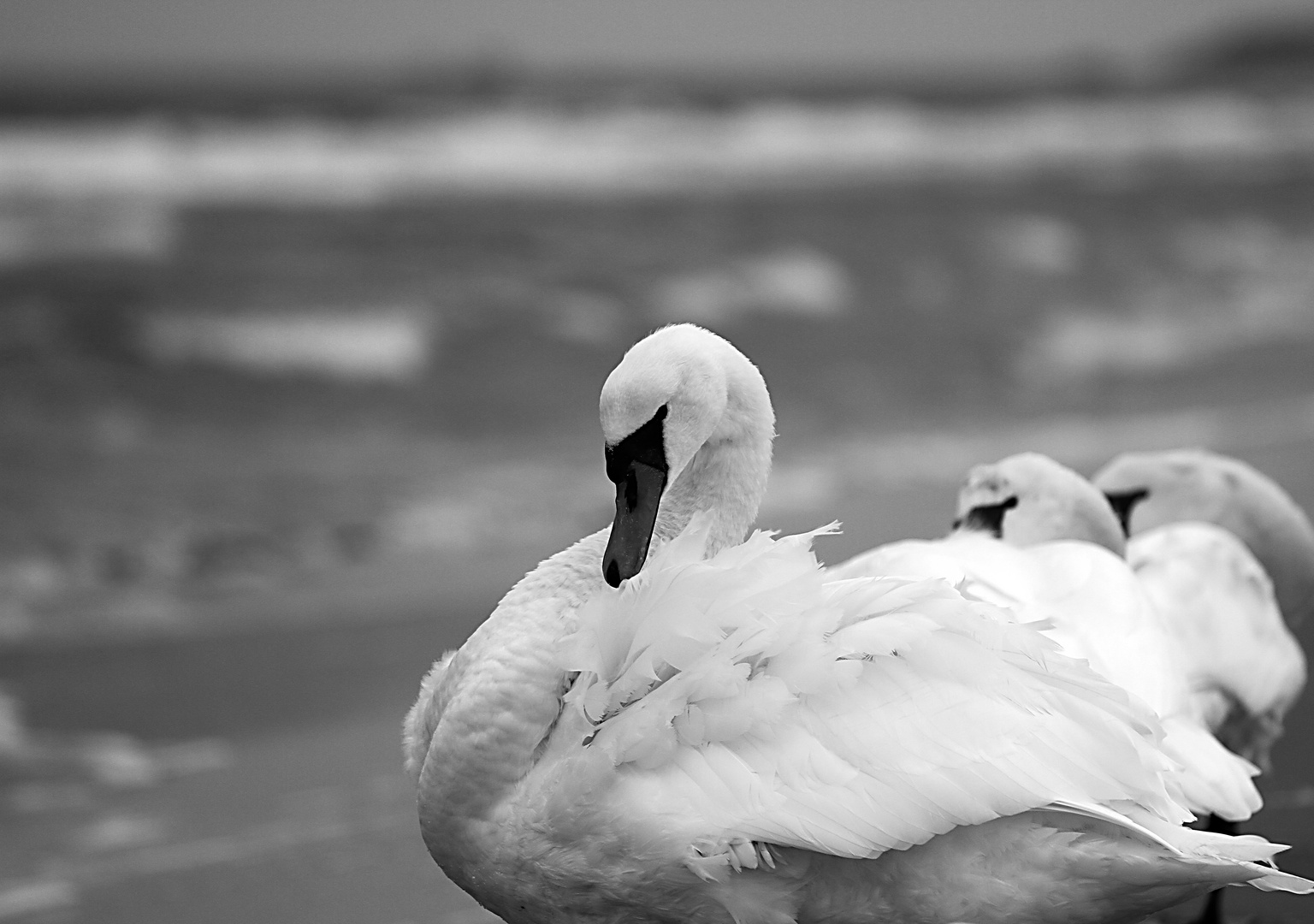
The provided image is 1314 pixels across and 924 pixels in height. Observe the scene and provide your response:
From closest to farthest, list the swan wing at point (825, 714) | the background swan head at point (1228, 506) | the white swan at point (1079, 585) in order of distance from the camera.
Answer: the swan wing at point (825, 714), the white swan at point (1079, 585), the background swan head at point (1228, 506)

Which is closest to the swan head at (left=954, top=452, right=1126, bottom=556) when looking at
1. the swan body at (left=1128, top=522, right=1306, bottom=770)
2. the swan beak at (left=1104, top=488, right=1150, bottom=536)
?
the swan body at (left=1128, top=522, right=1306, bottom=770)

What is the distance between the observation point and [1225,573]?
4.68 metres

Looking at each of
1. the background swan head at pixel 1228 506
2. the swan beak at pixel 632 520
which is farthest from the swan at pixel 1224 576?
the swan beak at pixel 632 520

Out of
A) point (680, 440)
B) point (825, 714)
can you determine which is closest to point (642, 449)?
point (680, 440)

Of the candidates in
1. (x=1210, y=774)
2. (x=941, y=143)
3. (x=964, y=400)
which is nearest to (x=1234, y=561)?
(x=1210, y=774)

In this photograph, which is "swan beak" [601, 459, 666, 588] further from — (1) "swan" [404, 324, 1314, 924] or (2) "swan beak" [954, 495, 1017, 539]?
(2) "swan beak" [954, 495, 1017, 539]

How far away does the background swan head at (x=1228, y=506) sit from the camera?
5.46 metres

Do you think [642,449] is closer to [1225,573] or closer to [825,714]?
[825,714]

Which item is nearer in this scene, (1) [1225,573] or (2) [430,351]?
(1) [1225,573]

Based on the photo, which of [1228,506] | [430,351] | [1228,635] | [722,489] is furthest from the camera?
[430,351]

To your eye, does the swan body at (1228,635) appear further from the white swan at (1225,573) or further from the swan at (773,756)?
the swan at (773,756)

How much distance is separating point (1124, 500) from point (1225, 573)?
88cm

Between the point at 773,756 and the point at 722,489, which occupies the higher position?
the point at 722,489

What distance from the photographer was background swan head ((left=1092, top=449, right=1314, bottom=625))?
5457 millimetres
